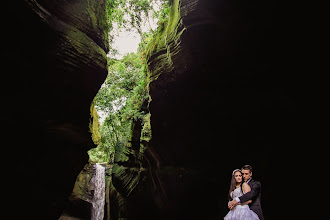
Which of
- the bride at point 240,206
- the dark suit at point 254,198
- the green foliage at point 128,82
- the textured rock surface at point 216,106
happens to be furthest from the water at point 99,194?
the dark suit at point 254,198

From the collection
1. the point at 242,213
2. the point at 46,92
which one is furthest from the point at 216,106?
the point at 46,92

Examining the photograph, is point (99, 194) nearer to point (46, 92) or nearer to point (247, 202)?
point (46, 92)

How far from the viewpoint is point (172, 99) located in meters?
6.84

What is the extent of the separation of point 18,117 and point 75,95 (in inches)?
75.6

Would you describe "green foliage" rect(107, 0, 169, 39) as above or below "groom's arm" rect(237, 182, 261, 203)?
above

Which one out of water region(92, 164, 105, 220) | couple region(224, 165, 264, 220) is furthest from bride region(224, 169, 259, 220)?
water region(92, 164, 105, 220)

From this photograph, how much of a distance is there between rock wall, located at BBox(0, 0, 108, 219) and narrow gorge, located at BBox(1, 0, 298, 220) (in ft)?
0.10

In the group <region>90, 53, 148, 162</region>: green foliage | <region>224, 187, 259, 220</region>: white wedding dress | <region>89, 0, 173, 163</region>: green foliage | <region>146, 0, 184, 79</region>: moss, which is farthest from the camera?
<region>90, 53, 148, 162</region>: green foliage

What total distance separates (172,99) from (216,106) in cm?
179

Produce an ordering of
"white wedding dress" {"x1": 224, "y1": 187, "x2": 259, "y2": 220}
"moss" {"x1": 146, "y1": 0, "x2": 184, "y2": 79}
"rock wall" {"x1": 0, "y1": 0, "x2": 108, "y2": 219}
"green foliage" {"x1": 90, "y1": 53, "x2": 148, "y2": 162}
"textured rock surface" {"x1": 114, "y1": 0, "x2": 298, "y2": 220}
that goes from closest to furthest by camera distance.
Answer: "white wedding dress" {"x1": 224, "y1": 187, "x2": 259, "y2": 220} < "textured rock surface" {"x1": 114, "y1": 0, "x2": 298, "y2": 220} < "rock wall" {"x1": 0, "y1": 0, "x2": 108, "y2": 219} < "moss" {"x1": 146, "y1": 0, "x2": 184, "y2": 79} < "green foliage" {"x1": 90, "y1": 53, "x2": 148, "y2": 162}

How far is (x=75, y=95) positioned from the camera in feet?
20.8

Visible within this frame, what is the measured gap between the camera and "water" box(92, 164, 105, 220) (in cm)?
1552

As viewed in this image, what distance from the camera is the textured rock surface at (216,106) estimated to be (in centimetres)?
412

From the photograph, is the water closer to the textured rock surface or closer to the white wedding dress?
the textured rock surface
